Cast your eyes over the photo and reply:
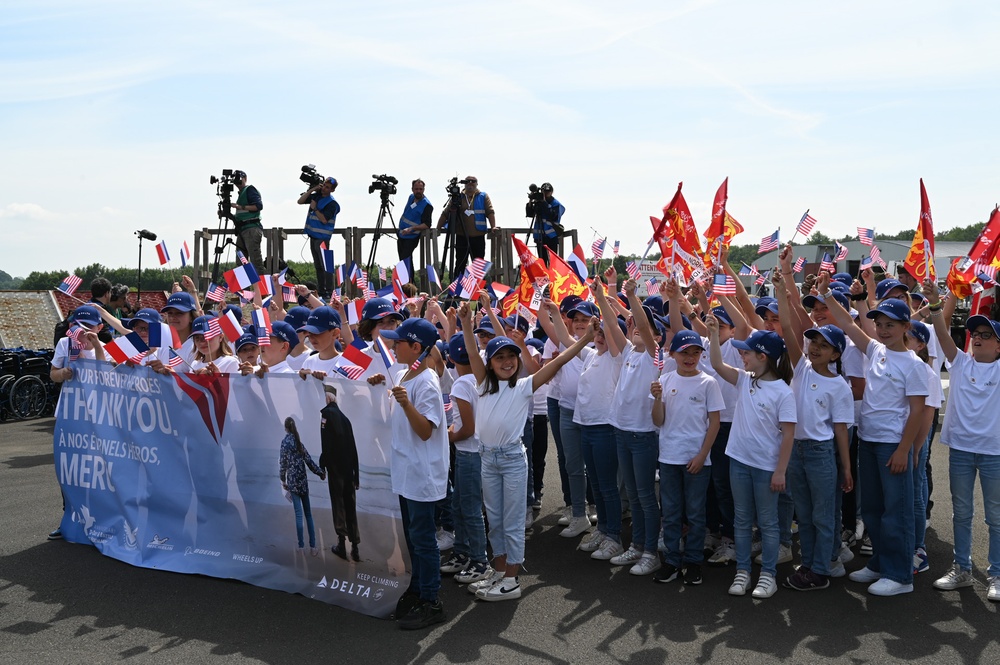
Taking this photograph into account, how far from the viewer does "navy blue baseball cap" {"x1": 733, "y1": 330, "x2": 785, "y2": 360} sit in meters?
5.89

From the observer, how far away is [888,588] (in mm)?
5910

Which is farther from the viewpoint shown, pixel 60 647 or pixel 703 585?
pixel 703 585

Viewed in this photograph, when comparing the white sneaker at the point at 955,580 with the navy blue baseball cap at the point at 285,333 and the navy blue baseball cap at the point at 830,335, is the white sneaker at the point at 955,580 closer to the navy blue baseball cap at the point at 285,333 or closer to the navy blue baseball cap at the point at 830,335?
the navy blue baseball cap at the point at 830,335

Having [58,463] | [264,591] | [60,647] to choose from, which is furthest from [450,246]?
[60,647]

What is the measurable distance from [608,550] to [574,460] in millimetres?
898

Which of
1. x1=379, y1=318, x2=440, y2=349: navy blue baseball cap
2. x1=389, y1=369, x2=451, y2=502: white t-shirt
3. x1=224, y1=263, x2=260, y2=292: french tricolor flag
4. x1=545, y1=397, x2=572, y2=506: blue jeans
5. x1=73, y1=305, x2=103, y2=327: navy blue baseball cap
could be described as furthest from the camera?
x1=224, y1=263, x2=260, y2=292: french tricolor flag

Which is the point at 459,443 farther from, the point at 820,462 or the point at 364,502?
the point at 820,462

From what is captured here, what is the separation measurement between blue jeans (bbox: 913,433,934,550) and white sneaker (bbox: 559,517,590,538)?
2.61 m

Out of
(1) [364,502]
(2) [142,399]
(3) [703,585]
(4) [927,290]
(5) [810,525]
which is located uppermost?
(4) [927,290]

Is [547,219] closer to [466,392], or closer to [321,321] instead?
[321,321]

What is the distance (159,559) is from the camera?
6.54 m

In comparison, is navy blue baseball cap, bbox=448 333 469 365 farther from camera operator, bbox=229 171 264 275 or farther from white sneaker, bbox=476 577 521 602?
camera operator, bbox=229 171 264 275

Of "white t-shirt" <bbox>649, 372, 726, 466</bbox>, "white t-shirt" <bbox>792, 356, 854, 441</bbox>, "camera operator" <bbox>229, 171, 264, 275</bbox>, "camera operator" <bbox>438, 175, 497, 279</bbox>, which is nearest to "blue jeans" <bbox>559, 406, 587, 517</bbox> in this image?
"white t-shirt" <bbox>649, 372, 726, 466</bbox>

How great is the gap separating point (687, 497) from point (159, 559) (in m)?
3.97
